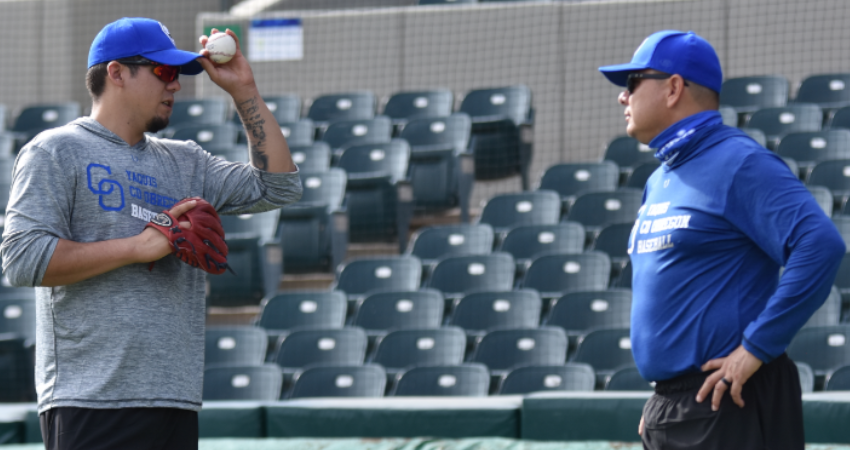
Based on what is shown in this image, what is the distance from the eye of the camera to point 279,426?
390 centimetres

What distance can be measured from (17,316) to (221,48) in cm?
418

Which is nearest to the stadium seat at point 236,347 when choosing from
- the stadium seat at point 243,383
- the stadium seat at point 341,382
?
the stadium seat at point 243,383

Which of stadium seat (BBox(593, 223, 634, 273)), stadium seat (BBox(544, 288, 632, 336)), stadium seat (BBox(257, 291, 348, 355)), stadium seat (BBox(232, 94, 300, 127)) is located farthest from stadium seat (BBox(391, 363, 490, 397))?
stadium seat (BBox(232, 94, 300, 127))

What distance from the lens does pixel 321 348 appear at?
16.8 ft

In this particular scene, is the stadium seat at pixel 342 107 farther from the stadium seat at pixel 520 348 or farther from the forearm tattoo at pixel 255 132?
the forearm tattoo at pixel 255 132

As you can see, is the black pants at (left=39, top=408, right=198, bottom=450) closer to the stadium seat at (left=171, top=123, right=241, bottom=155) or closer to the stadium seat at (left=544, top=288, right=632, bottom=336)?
the stadium seat at (left=544, top=288, right=632, bottom=336)

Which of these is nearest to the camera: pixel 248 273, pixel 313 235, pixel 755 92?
pixel 248 273

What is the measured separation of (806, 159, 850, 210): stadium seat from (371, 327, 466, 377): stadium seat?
8.92ft

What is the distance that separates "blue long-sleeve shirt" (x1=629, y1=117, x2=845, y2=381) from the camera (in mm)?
1763

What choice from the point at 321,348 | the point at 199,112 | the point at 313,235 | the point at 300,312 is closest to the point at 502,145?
the point at 313,235

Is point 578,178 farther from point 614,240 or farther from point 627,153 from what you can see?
point 614,240

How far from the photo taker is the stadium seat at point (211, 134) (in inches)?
306

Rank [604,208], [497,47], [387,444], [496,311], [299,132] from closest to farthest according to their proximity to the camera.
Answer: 1. [387,444]
2. [496,311]
3. [604,208]
4. [299,132]
5. [497,47]

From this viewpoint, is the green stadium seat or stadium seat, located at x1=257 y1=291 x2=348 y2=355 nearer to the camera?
stadium seat, located at x1=257 y1=291 x2=348 y2=355
